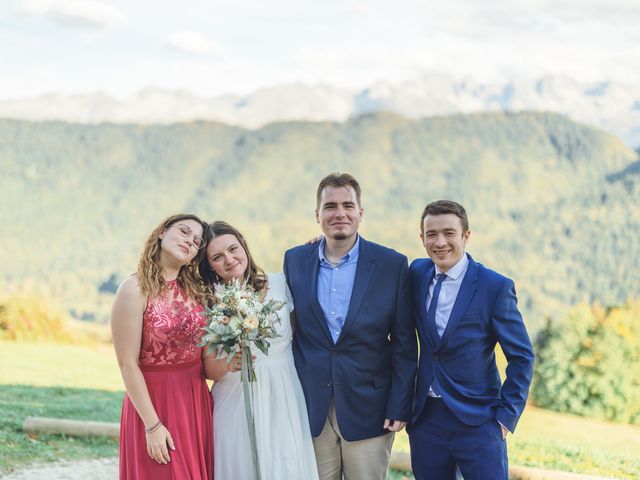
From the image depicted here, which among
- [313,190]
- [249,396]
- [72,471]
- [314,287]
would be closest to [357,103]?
[313,190]

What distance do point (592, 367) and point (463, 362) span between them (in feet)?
39.7

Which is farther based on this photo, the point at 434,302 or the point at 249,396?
the point at 434,302

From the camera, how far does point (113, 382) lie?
1386cm

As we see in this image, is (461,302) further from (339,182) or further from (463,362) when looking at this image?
(339,182)

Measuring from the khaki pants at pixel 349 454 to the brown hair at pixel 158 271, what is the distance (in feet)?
3.83

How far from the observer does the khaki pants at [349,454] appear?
15.4ft

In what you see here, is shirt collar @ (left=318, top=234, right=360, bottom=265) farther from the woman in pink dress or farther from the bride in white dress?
the woman in pink dress

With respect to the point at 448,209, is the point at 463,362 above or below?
below

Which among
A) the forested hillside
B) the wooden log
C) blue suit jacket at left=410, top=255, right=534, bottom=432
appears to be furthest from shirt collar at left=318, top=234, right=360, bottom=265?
the forested hillside

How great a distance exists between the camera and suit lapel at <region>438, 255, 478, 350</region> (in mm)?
4289

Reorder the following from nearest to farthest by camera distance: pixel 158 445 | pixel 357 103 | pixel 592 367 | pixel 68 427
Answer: pixel 158 445 → pixel 68 427 → pixel 592 367 → pixel 357 103

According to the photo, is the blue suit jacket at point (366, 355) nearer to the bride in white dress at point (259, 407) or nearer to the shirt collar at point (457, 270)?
the bride in white dress at point (259, 407)

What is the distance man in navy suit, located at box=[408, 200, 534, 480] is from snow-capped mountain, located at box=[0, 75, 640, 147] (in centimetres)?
5144

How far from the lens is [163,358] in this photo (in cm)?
428
